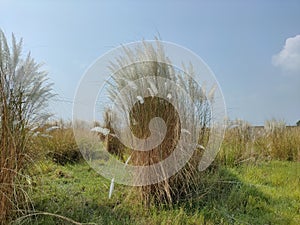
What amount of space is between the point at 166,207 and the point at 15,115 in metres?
1.37

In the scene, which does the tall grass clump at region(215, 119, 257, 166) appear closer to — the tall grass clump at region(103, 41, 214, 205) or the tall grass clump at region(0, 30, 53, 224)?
the tall grass clump at region(103, 41, 214, 205)

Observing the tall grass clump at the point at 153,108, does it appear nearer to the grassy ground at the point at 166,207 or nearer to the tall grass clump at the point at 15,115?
the grassy ground at the point at 166,207

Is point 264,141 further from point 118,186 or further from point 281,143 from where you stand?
point 118,186

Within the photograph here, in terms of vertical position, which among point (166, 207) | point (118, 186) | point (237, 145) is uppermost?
point (237, 145)

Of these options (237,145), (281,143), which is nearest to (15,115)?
(237,145)

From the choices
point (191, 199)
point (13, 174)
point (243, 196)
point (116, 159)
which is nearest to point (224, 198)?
point (243, 196)

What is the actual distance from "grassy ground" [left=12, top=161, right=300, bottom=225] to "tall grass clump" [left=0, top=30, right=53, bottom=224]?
18 cm

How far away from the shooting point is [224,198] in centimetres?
284

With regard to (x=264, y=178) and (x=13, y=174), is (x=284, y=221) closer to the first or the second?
(x=264, y=178)

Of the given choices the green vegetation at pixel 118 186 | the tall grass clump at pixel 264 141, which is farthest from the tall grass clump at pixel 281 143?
the green vegetation at pixel 118 186

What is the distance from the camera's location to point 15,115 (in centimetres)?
210

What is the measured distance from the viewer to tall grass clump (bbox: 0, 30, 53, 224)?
1983mm

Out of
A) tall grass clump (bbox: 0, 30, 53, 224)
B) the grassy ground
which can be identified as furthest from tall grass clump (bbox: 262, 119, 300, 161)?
tall grass clump (bbox: 0, 30, 53, 224)

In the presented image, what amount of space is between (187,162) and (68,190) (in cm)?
114
